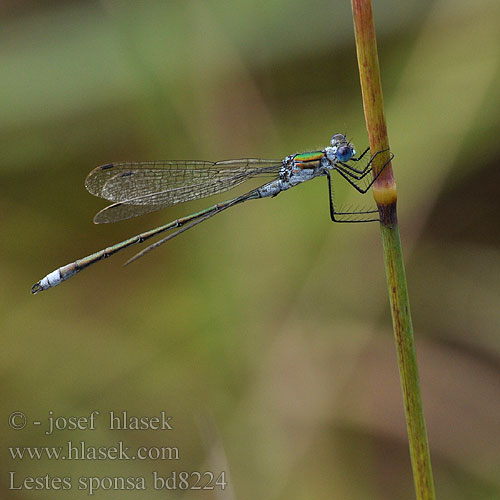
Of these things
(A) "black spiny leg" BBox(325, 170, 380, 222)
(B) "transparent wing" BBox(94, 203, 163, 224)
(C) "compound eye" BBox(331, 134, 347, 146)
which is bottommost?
(A) "black spiny leg" BBox(325, 170, 380, 222)

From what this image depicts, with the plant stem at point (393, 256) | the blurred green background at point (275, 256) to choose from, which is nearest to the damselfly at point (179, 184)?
the blurred green background at point (275, 256)

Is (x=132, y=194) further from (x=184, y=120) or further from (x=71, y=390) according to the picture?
(x=71, y=390)

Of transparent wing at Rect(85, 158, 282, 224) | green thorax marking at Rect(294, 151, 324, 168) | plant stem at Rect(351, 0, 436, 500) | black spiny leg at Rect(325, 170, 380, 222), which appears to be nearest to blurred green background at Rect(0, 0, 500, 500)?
black spiny leg at Rect(325, 170, 380, 222)

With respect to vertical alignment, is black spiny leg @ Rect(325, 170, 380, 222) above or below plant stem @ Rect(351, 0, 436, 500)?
above

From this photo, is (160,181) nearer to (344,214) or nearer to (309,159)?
(309,159)

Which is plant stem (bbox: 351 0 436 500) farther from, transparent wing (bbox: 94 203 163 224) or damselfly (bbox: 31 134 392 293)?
transparent wing (bbox: 94 203 163 224)

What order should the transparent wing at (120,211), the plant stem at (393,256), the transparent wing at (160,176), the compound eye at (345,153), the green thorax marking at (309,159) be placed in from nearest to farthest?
1. the plant stem at (393,256)
2. the compound eye at (345,153)
3. the green thorax marking at (309,159)
4. the transparent wing at (160,176)
5. the transparent wing at (120,211)

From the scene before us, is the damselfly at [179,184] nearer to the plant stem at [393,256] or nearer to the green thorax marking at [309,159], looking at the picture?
the green thorax marking at [309,159]

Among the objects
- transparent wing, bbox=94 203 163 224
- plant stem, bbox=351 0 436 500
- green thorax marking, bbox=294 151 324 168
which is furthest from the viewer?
transparent wing, bbox=94 203 163 224

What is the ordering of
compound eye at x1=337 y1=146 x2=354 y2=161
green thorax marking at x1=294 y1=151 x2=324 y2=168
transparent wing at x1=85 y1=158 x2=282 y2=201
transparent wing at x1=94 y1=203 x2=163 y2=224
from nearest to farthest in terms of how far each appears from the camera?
compound eye at x1=337 y1=146 x2=354 y2=161 < green thorax marking at x1=294 y1=151 x2=324 y2=168 < transparent wing at x1=85 y1=158 x2=282 y2=201 < transparent wing at x1=94 y1=203 x2=163 y2=224
